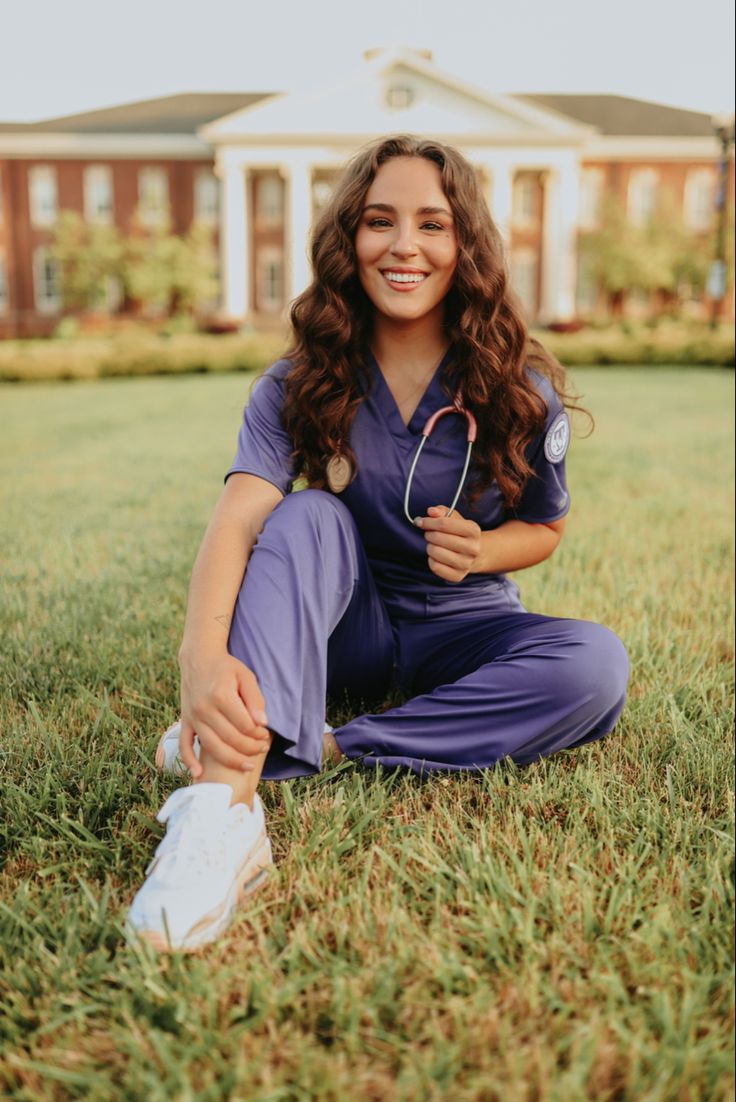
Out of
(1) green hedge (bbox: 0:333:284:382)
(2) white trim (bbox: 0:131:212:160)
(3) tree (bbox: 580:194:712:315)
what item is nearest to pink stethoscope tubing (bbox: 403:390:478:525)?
(1) green hedge (bbox: 0:333:284:382)

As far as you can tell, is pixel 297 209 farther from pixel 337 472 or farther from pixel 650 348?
pixel 337 472

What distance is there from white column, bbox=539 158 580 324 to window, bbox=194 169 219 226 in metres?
13.0

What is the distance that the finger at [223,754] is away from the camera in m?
1.58

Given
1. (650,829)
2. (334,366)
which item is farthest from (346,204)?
(650,829)

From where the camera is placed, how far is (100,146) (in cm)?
3831

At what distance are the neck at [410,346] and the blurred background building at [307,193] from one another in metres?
33.5

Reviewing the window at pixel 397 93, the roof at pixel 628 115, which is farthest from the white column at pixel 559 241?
the window at pixel 397 93

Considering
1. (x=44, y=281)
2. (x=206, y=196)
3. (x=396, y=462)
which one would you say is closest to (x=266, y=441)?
(x=396, y=462)

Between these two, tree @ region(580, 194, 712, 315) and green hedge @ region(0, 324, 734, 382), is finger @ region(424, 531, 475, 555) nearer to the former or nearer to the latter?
green hedge @ region(0, 324, 734, 382)

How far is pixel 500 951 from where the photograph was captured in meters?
1.38

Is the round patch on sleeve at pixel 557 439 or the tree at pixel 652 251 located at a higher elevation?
the tree at pixel 652 251

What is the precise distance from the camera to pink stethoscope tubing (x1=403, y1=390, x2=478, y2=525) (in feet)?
6.95

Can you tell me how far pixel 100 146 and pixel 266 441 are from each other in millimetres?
40711

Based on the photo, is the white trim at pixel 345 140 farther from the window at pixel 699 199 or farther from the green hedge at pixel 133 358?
the green hedge at pixel 133 358
